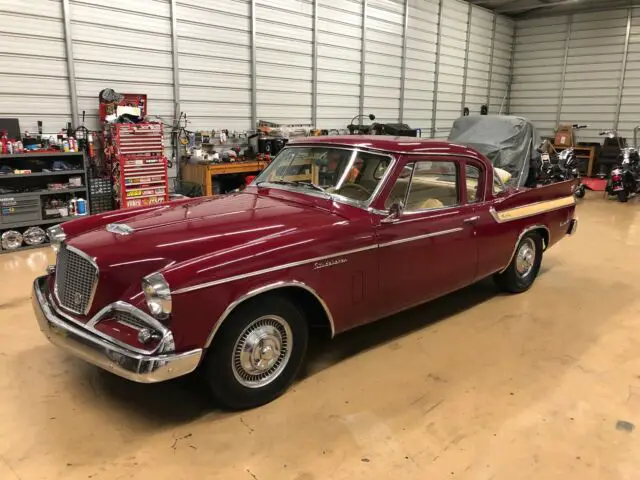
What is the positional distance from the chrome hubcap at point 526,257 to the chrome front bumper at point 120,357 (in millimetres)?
3366

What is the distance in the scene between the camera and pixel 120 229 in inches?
113

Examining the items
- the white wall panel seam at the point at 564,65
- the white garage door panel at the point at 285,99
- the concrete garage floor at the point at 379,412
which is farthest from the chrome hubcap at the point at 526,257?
the white wall panel seam at the point at 564,65

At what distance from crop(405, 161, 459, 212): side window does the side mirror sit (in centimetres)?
15

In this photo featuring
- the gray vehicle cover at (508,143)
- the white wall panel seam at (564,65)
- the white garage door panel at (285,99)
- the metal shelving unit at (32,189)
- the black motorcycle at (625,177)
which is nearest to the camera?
the metal shelving unit at (32,189)

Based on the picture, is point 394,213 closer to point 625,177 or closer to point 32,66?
point 32,66

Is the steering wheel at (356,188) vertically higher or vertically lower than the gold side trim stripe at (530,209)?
higher

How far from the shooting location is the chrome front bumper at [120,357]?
232 cm

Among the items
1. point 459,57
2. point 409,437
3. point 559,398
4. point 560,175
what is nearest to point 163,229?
point 409,437

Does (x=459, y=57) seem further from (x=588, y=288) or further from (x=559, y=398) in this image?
(x=559, y=398)

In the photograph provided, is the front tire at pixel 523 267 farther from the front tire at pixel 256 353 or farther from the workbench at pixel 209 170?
the workbench at pixel 209 170

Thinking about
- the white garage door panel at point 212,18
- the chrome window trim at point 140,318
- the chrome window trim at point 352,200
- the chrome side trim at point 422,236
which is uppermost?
the white garage door panel at point 212,18

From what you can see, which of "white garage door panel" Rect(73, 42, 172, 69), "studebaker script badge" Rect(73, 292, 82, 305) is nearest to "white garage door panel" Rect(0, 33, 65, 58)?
"white garage door panel" Rect(73, 42, 172, 69)

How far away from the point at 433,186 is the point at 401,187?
1.55 feet

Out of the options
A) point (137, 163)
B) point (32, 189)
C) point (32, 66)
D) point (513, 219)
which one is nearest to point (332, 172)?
point (513, 219)
